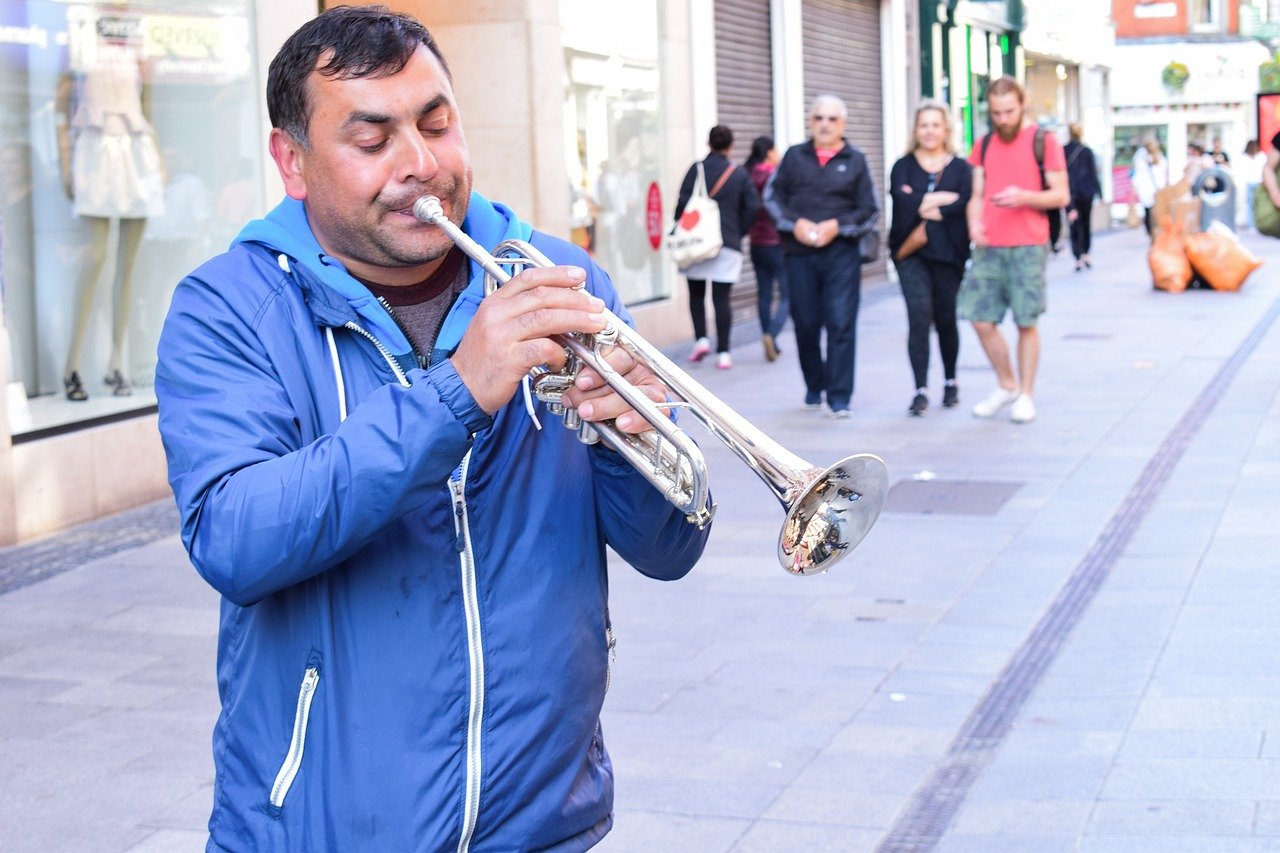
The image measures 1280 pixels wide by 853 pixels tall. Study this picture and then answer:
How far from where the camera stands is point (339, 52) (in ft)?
6.73

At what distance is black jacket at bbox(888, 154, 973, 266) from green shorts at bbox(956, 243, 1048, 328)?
143 millimetres

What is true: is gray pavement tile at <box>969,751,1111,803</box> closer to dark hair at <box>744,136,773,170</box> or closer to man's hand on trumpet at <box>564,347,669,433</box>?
man's hand on trumpet at <box>564,347,669,433</box>

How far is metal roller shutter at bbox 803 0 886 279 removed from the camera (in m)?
19.0

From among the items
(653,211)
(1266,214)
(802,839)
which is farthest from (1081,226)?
(802,839)

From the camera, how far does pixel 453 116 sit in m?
2.14

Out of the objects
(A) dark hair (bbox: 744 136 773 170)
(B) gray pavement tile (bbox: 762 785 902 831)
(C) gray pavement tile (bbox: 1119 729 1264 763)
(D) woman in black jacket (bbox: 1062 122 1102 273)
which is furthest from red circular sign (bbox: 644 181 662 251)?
(B) gray pavement tile (bbox: 762 785 902 831)

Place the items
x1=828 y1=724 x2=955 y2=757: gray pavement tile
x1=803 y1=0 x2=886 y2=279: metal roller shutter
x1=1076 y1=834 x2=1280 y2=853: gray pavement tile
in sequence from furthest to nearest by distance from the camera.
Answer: x1=803 y1=0 x2=886 y2=279: metal roller shutter, x1=828 y1=724 x2=955 y2=757: gray pavement tile, x1=1076 y1=834 x2=1280 y2=853: gray pavement tile

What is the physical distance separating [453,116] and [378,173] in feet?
→ 0.46

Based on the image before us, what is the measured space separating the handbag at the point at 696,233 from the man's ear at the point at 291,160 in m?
10.2

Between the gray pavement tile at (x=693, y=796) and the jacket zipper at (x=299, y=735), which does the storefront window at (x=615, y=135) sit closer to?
the gray pavement tile at (x=693, y=796)

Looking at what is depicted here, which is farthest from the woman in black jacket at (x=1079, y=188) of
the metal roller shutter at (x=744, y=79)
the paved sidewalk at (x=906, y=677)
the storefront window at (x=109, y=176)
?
the storefront window at (x=109, y=176)

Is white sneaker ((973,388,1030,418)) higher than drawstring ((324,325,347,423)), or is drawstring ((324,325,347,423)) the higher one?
drawstring ((324,325,347,423))

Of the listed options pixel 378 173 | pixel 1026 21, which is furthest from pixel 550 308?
pixel 1026 21

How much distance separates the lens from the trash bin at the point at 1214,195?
18.3 metres
